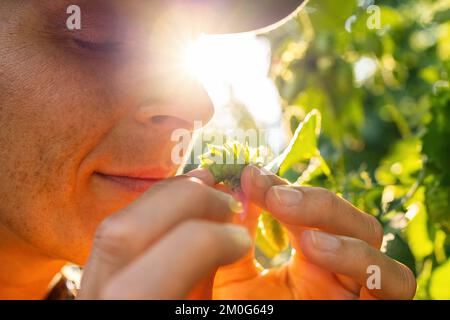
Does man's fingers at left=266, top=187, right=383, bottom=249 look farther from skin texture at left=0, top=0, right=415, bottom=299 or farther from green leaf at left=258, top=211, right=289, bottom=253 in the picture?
green leaf at left=258, top=211, right=289, bottom=253

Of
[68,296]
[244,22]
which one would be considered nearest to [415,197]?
[244,22]

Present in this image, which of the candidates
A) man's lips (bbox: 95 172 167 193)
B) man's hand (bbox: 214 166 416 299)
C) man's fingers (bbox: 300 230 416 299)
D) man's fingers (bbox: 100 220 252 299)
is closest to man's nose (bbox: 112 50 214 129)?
man's lips (bbox: 95 172 167 193)

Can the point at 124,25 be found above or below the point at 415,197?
above

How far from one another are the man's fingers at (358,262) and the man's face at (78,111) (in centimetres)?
33

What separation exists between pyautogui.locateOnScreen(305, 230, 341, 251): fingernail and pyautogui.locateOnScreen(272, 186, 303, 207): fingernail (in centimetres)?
7

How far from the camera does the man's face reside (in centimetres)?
Result: 94

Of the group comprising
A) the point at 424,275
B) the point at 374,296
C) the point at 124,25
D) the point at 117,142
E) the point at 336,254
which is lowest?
the point at 424,275

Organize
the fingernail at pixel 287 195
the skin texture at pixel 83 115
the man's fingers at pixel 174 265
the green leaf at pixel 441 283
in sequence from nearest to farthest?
the man's fingers at pixel 174 265 < the fingernail at pixel 287 195 < the skin texture at pixel 83 115 < the green leaf at pixel 441 283

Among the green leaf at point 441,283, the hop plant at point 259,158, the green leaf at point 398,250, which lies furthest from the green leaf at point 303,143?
the green leaf at point 441,283

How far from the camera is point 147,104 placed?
944 mm

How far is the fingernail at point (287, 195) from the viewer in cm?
74

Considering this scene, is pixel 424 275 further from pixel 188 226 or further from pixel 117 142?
pixel 188 226

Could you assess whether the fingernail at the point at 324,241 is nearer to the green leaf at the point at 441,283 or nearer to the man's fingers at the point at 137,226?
the man's fingers at the point at 137,226
